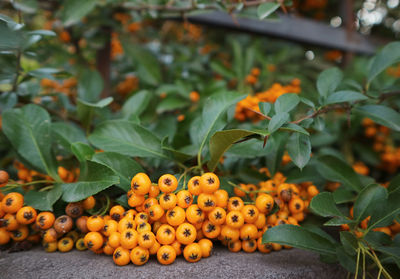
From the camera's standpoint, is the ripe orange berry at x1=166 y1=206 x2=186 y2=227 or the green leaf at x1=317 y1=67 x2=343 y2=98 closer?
the ripe orange berry at x1=166 y1=206 x2=186 y2=227

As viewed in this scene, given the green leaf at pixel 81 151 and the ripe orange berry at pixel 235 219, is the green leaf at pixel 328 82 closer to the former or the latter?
the ripe orange berry at pixel 235 219

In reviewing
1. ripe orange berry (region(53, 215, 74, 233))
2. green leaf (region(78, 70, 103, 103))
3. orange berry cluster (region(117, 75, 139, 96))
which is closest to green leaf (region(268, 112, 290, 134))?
ripe orange berry (region(53, 215, 74, 233))

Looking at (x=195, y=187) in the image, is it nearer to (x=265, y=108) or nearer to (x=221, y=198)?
(x=221, y=198)

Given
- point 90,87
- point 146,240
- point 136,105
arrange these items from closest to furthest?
point 146,240
point 136,105
point 90,87

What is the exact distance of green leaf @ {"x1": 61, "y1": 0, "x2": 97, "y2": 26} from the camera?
1.41 metres

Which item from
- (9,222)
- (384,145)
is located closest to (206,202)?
(9,222)

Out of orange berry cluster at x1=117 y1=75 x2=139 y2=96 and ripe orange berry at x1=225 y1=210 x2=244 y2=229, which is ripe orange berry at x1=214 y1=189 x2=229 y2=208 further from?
orange berry cluster at x1=117 y1=75 x2=139 y2=96

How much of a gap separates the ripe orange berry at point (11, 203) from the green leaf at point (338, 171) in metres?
1.03

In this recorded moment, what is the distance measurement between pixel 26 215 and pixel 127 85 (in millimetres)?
1599

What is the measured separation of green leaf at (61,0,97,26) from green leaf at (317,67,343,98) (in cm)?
115

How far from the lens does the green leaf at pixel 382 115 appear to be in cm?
96

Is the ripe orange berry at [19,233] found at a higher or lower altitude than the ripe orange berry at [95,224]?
lower

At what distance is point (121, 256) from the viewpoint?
0.78 metres

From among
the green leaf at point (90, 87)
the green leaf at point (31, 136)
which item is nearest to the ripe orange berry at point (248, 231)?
the green leaf at point (31, 136)
